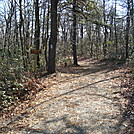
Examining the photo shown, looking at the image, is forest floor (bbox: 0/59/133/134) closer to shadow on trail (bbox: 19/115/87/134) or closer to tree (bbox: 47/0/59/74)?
shadow on trail (bbox: 19/115/87/134)

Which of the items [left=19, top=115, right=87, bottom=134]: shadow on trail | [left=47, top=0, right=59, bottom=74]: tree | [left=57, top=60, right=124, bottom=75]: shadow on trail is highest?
[left=47, top=0, right=59, bottom=74]: tree

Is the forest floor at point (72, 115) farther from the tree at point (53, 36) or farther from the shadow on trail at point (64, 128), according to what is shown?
the tree at point (53, 36)

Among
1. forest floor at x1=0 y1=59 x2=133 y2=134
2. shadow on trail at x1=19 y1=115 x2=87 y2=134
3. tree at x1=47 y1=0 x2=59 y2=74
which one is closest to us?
shadow on trail at x1=19 y1=115 x2=87 y2=134

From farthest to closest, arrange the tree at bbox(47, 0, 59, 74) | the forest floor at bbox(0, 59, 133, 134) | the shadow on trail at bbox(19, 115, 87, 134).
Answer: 1. the tree at bbox(47, 0, 59, 74)
2. the forest floor at bbox(0, 59, 133, 134)
3. the shadow on trail at bbox(19, 115, 87, 134)

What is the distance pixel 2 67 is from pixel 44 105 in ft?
8.11

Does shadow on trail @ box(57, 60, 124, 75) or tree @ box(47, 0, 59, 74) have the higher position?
tree @ box(47, 0, 59, 74)

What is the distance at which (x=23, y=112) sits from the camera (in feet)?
16.7

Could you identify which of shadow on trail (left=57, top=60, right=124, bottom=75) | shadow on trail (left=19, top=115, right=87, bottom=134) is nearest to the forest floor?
shadow on trail (left=19, top=115, right=87, bottom=134)

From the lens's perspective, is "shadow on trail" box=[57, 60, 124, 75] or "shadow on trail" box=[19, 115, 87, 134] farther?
"shadow on trail" box=[57, 60, 124, 75]

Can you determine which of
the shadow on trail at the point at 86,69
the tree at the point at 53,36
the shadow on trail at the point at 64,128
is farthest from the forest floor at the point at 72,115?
the shadow on trail at the point at 86,69

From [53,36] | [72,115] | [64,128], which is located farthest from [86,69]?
[64,128]

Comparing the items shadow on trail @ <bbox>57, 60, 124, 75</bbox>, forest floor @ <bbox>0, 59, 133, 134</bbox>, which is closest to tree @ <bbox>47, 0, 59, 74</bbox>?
shadow on trail @ <bbox>57, 60, 124, 75</bbox>

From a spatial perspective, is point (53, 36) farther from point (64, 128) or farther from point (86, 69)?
point (64, 128)

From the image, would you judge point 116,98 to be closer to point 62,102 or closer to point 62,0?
point 62,102
